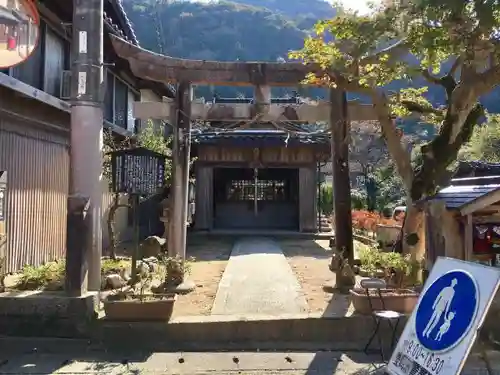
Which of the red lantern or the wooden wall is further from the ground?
the red lantern

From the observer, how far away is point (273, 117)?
30.7 ft

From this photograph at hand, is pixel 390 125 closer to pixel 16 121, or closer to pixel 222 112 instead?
pixel 222 112

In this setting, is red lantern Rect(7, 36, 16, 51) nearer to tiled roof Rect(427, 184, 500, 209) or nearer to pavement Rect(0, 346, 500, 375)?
pavement Rect(0, 346, 500, 375)

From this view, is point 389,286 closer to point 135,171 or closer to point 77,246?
point 135,171

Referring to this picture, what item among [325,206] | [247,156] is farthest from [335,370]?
[325,206]

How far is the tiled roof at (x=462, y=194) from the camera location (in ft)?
18.6

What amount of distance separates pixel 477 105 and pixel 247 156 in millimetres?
11738

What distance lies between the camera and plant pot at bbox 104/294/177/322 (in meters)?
6.57

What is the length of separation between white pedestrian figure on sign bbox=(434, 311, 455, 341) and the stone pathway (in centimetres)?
351

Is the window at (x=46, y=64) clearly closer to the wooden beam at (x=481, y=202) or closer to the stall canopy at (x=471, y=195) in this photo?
the stall canopy at (x=471, y=195)

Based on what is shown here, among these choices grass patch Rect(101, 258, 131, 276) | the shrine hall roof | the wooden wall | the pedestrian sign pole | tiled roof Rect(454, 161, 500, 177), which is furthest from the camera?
the wooden wall

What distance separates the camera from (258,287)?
9.11 m

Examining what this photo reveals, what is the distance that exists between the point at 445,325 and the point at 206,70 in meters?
6.36

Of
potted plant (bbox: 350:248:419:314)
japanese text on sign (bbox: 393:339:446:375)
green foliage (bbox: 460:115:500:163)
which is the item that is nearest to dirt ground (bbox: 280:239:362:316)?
potted plant (bbox: 350:248:419:314)
